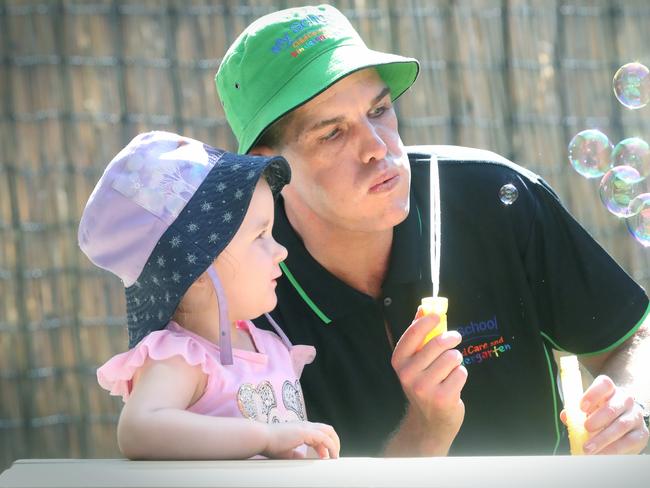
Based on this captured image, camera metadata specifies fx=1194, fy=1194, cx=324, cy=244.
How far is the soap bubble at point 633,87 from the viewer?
2.89 metres

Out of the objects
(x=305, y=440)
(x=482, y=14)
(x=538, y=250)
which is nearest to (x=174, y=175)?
(x=305, y=440)

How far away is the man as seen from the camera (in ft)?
7.72

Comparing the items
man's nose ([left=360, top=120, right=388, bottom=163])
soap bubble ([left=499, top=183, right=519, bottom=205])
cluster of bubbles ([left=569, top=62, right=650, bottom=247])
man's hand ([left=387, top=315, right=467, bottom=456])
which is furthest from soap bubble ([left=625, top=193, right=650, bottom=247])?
man's hand ([left=387, top=315, right=467, bottom=456])

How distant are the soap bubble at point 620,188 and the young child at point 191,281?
102 cm

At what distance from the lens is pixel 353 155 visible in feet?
7.66

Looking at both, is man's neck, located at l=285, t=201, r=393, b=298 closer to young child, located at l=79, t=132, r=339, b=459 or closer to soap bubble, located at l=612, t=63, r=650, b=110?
young child, located at l=79, t=132, r=339, b=459

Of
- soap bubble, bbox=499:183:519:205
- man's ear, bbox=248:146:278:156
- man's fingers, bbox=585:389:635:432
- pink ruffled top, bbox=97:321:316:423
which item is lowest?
man's fingers, bbox=585:389:635:432

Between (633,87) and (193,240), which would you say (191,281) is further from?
(633,87)

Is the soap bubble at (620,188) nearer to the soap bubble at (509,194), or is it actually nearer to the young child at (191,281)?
the soap bubble at (509,194)

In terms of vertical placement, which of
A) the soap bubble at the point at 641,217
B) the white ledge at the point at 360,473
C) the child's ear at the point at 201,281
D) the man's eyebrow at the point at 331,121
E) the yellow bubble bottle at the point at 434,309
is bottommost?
the white ledge at the point at 360,473

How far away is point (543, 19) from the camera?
424 cm

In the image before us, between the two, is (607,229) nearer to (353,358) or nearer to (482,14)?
(482,14)

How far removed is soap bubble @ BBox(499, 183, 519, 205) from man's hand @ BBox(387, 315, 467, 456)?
529 mm

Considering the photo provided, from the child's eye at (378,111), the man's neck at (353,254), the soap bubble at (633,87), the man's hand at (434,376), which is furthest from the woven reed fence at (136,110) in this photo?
the man's hand at (434,376)
